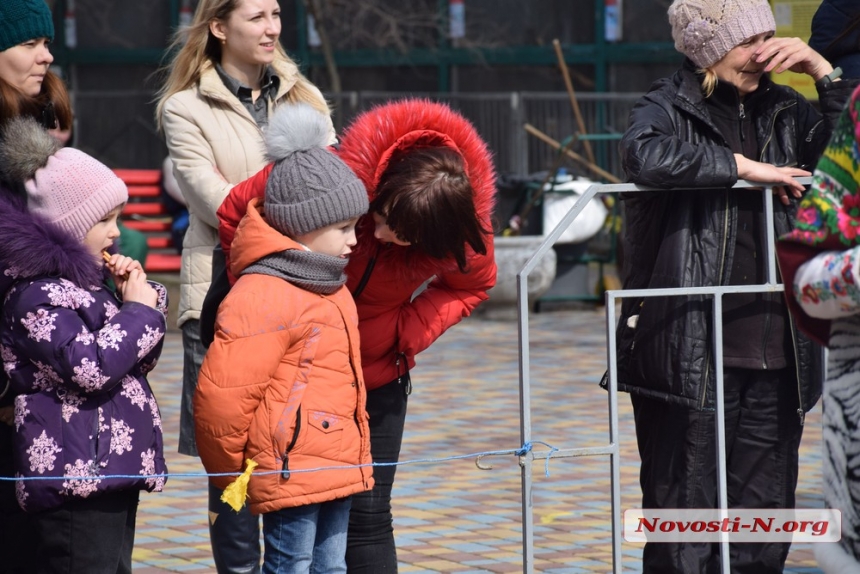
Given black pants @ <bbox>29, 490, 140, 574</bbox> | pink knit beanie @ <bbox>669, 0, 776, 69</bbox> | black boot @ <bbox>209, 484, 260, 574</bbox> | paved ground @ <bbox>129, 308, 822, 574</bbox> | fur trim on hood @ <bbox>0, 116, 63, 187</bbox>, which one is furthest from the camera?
paved ground @ <bbox>129, 308, 822, 574</bbox>

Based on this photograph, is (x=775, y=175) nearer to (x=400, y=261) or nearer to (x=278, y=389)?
(x=400, y=261)

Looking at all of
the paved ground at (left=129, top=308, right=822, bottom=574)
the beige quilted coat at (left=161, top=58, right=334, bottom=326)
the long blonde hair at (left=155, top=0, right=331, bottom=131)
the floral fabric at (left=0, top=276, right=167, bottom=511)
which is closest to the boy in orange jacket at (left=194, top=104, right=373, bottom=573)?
the floral fabric at (left=0, top=276, right=167, bottom=511)

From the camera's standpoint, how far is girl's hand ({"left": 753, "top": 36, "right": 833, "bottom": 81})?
13.5ft

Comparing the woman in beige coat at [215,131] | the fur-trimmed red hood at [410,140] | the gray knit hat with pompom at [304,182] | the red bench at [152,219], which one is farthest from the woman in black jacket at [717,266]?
the red bench at [152,219]

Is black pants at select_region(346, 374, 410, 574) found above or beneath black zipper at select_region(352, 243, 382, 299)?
beneath

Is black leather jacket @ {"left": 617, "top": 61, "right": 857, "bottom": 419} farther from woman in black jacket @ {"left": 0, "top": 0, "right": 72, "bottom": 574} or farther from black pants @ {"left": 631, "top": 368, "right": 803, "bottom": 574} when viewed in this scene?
woman in black jacket @ {"left": 0, "top": 0, "right": 72, "bottom": 574}

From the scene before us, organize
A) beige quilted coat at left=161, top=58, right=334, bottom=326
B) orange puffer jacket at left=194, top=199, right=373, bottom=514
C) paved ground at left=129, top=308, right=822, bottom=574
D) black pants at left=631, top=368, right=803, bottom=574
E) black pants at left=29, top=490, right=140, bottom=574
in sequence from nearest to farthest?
1. orange puffer jacket at left=194, top=199, right=373, bottom=514
2. black pants at left=29, top=490, right=140, bottom=574
3. black pants at left=631, top=368, right=803, bottom=574
4. beige quilted coat at left=161, top=58, right=334, bottom=326
5. paved ground at left=129, top=308, right=822, bottom=574

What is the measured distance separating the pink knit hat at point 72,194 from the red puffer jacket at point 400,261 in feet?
1.13

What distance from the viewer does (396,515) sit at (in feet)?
19.4

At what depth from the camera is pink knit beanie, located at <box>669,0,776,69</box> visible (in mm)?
4105

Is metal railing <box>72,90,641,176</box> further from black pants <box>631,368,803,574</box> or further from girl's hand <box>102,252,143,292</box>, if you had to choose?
girl's hand <box>102,252,143,292</box>

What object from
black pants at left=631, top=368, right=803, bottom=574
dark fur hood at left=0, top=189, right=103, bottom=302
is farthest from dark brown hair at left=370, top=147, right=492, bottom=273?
black pants at left=631, top=368, right=803, bottom=574

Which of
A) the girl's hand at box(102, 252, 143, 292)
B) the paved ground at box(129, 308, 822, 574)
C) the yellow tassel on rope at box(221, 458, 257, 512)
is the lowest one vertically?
the paved ground at box(129, 308, 822, 574)

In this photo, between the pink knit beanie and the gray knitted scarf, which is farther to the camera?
the pink knit beanie
